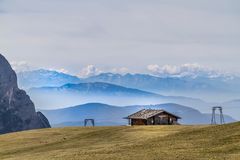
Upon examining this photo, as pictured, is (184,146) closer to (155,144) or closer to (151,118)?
(155,144)

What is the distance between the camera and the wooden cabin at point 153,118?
13938cm

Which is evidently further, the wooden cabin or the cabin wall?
the cabin wall

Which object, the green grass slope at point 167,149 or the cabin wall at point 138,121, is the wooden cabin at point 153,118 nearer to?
the cabin wall at point 138,121

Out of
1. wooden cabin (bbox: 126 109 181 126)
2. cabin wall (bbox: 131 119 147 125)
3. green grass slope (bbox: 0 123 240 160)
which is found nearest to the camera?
green grass slope (bbox: 0 123 240 160)

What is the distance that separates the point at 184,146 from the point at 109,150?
32.9 ft

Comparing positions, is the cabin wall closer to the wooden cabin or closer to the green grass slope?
the wooden cabin

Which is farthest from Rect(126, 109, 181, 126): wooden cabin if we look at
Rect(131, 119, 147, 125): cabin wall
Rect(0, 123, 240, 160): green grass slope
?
Rect(0, 123, 240, 160): green grass slope

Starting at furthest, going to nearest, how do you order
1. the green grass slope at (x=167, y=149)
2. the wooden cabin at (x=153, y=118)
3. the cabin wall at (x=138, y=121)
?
the cabin wall at (x=138, y=121), the wooden cabin at (x=153, y=118), the green grass slope at (x=167, y=149)

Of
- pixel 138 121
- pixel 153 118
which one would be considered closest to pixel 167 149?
pixel 153 118

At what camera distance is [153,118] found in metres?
140

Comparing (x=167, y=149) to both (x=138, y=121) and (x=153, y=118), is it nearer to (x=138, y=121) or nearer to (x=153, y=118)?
(x=153, y=118)

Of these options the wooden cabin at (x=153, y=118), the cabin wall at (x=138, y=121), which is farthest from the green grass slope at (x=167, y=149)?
the cabin wall at (x=138, y=121)

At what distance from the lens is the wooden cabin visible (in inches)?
5487

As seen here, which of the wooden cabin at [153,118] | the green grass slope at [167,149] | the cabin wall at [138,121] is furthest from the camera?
the cabin wall at [138,121]
